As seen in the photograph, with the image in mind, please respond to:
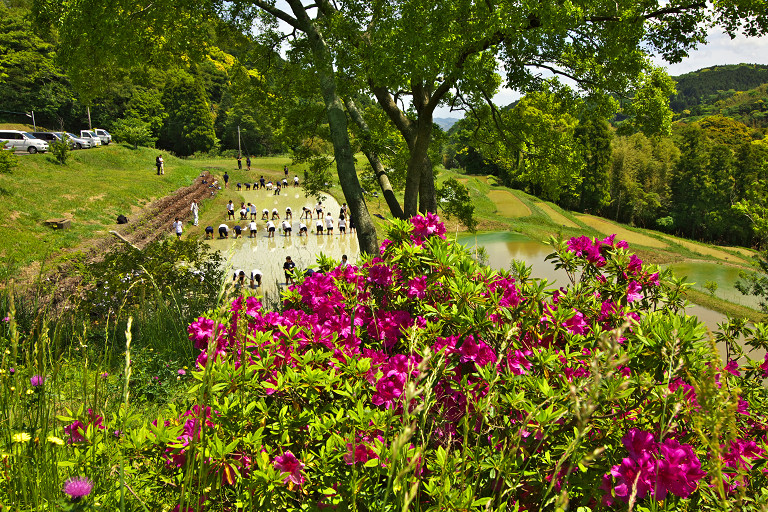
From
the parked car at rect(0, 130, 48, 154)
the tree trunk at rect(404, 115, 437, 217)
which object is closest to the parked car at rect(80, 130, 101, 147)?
the parked car at rect(0, 130, 48, 154)

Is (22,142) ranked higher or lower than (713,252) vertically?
higher

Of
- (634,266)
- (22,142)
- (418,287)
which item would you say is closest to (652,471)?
(418,287)

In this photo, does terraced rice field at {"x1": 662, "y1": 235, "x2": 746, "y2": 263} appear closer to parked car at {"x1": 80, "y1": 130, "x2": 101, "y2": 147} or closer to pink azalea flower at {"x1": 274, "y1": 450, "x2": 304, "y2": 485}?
pink azalea flower at {"x1": 274, "y1": 450, "x2": 304, "y2": 485}

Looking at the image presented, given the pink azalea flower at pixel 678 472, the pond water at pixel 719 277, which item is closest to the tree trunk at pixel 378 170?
the pink azalea flower at pixel 678 472

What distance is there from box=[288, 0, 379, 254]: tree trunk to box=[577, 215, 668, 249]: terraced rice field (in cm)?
2666

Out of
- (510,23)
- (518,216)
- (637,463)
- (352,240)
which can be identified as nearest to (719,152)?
(518,216)

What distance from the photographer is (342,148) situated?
7.66 metres

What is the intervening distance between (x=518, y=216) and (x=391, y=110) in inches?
1239

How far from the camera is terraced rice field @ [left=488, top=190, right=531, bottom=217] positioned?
39.4 meters

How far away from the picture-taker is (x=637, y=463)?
1.58 meters

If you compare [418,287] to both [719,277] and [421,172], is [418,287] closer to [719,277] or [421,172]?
[421,172]

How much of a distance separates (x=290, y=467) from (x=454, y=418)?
753 mm

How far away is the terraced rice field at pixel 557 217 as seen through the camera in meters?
39.0

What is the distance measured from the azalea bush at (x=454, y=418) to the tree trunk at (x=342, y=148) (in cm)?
464
